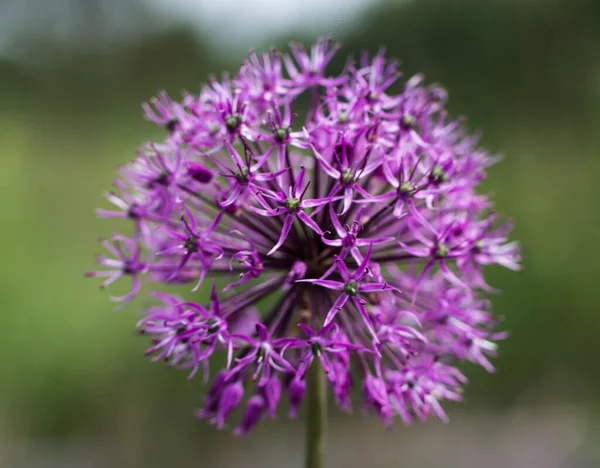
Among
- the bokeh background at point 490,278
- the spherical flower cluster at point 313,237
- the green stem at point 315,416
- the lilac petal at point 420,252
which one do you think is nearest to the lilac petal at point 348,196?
the spherical flower cluster at point 313,237

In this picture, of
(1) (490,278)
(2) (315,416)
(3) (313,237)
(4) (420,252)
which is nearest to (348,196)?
(3) (313,237)

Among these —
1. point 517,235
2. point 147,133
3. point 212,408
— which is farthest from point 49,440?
point 147,133

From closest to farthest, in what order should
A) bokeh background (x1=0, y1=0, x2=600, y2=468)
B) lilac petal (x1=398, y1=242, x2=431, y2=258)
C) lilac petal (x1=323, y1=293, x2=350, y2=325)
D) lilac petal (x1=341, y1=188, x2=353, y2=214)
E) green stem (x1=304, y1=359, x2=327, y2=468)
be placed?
lilac petal (x1=323, y1=293, x2=350, y2=325), lilac petal (x1=341, y1=188, x2=353, y2=214), lilac petal (x1=398, y1=242, x2=431, y2=258), green stem (x1=304, y1=359, x2=327, y2=468), bokeh background (x1=0, y1=0, x2=600, y2=468)

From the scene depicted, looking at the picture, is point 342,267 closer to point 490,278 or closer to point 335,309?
point 335,309

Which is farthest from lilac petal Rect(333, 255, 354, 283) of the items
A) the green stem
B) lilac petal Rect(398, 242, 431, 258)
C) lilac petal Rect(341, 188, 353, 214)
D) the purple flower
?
the green stem

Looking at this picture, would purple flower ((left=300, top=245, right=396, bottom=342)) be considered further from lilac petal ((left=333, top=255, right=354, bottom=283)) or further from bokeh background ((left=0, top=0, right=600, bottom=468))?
bokeh background ((left=0, top=0, right=600, bottom=468))

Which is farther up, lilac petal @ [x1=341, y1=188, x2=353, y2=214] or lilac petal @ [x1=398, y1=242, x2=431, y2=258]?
lilac petal @ [x1=341, y1=188, x2=353, y2=214]
